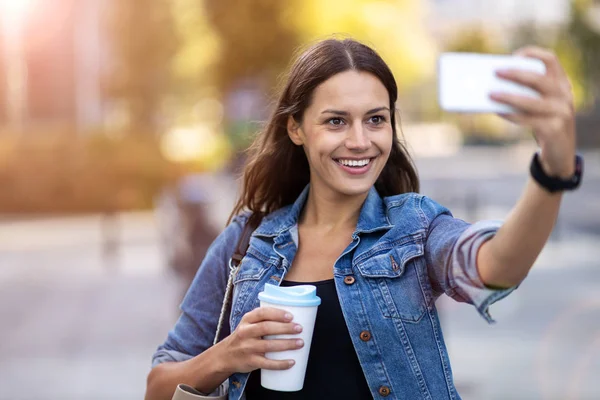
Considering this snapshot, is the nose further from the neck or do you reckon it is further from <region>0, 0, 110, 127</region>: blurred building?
<region>0, 0, 110, 127</region>: blurred building

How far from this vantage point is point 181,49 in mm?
30375

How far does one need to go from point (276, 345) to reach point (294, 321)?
0.06 metres

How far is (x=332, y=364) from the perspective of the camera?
6.79 feet

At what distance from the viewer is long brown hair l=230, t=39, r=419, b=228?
7.20 ft

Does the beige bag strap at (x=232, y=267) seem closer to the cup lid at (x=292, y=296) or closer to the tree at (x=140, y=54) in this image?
the cup lid at (x=292, y=296)

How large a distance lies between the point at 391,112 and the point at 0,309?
8155 millimetres

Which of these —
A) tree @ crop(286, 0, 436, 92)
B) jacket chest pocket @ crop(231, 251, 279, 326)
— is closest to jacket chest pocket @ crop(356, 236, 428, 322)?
jacket chest pocket @ crop(231, 251, 279, 326)

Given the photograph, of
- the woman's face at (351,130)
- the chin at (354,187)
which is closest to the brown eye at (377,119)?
the woman's face at (351,130)

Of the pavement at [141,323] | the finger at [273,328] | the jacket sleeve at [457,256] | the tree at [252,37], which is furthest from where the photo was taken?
the tree at [252,37]

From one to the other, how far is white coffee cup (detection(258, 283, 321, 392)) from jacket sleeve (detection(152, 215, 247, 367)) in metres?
0.37

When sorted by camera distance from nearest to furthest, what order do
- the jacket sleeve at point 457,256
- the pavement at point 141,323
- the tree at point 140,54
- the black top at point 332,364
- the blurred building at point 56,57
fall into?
1. the jacket sleeve at point 457,256
2. the black top at point 332,364
3. the pavement at point 141,323
4. the tree at point 140,54
5. the blurred building at point 56,57

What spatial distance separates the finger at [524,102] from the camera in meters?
1.51

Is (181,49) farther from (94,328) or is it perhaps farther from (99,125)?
(94,328)

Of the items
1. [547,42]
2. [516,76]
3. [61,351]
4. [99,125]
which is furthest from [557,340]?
[547,42]
